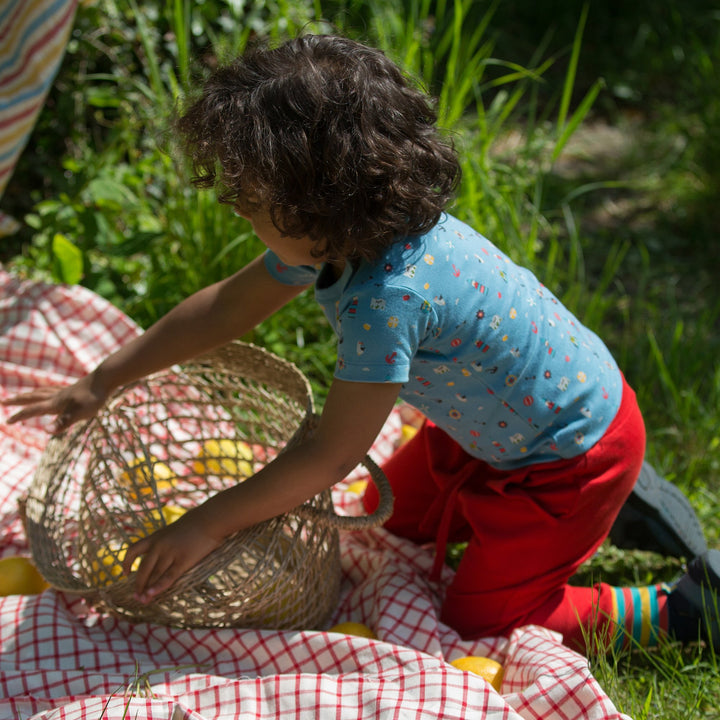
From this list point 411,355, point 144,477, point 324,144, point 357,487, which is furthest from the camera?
point 357,487

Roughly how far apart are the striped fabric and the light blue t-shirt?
38.3 inches

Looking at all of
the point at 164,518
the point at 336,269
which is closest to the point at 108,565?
the point at 164,518

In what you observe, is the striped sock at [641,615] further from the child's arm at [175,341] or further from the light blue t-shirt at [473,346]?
the child's arm at [175,341]

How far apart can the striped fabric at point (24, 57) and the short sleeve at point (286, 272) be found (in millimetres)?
962

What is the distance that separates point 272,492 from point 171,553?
0.58 feet

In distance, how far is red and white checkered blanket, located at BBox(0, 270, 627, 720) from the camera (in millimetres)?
1263

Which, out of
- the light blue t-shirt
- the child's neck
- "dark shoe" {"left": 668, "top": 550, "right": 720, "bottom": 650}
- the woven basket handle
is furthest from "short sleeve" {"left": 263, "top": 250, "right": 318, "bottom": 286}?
"dark shoe" {"left": 668, "top": 550, "right": 720, "bottom": 650}

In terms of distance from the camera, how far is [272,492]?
4.06 ft

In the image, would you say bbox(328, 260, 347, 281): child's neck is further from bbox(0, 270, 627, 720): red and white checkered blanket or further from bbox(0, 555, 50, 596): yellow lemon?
bbox(0, 555, 50, 596): yellow lemon

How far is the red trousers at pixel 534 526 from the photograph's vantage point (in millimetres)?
1453

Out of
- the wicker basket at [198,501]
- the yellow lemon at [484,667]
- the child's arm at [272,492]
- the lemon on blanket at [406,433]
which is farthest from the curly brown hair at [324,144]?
the lemon on blanket at [406,433]

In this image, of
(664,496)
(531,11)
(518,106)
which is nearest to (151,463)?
(664,496)

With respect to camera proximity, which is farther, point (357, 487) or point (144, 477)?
point (357, 487)

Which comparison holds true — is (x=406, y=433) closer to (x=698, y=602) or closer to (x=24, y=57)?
(x=698, y=602)
